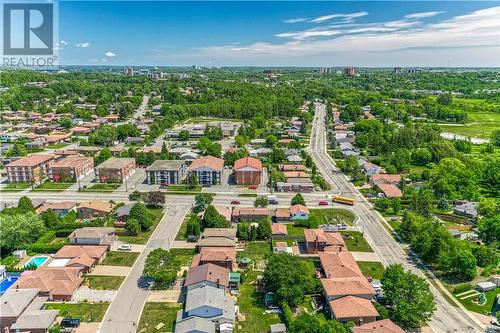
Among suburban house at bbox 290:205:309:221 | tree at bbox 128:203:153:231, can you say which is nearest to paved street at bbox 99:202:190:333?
tree at bbox 128:203:153:231

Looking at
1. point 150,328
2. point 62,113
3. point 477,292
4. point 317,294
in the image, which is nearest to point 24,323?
point 150,328

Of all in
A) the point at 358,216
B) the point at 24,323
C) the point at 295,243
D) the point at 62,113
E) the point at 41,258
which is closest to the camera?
the point at 24,323

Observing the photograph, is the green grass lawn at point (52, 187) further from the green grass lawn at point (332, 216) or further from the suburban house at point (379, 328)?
the suburban house at point (379, 328)

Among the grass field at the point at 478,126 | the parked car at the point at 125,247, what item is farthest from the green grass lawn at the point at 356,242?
the grass field at the point at 478,126

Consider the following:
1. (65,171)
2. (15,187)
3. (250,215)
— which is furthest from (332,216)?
(15,187)

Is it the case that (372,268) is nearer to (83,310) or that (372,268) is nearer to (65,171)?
(83,310)

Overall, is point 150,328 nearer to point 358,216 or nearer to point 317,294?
point 317,294

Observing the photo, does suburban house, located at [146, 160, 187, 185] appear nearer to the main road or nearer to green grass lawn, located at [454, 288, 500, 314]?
the main road

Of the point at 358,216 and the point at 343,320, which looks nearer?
the point at 343,320
